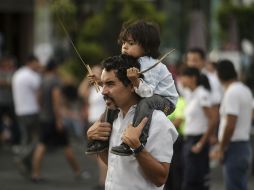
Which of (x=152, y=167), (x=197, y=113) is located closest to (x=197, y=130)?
(x=197, y=113)

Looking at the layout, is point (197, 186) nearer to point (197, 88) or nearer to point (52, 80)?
point (197, 88)

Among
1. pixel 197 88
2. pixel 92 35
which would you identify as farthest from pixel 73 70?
pixel 197 88

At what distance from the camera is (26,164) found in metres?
13.8

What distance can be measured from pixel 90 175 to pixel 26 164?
42.9 inches

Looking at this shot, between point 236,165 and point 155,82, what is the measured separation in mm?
3716

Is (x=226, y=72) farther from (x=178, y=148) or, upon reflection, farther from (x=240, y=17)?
(x=240, y=17)

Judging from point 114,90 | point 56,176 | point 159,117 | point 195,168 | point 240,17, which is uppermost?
point 114,90

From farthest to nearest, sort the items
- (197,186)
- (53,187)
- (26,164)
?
1. (26,164)
2. (53,187)
3. (197,186)

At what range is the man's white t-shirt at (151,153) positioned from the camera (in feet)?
15.6

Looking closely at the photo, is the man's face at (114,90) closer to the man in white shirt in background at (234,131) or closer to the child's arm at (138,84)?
the child's arm at (138,84)

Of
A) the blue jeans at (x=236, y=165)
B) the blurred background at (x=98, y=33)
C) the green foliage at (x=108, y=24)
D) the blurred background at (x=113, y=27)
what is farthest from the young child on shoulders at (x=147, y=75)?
the green foliage at (x=108, y=24)

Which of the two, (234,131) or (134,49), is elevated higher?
(134,49)

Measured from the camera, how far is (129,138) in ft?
15.3

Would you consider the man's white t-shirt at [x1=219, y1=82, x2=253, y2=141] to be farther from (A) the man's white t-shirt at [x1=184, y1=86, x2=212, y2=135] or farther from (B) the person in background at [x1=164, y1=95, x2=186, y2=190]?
(B) the person in background at [x1=164, y1=95, x2=186, y2=190]
